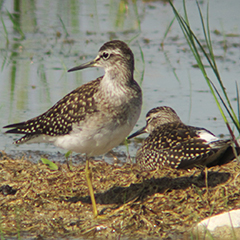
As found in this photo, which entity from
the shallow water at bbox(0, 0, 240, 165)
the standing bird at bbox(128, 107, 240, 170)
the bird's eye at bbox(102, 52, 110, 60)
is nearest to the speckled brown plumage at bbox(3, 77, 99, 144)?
the bird's eye at bbox(102, 52, 110, 60)

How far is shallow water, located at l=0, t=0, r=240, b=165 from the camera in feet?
29.1

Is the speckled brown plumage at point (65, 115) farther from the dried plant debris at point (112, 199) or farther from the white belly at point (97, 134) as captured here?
the dried plant debris at point (112, 199)

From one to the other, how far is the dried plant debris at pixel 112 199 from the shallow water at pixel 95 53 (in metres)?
1.02

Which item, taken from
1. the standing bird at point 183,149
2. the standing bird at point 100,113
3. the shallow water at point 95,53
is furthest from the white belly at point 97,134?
the shallow water at point 95,53

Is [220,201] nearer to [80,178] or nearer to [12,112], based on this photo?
[80,178]

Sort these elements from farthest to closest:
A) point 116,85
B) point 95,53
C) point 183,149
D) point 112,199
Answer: point 95,53 < point 183,149 < point 112,199 < point 116,85

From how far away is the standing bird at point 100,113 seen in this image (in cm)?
582

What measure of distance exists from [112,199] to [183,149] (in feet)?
3.27

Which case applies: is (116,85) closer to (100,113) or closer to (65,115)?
(100,113)

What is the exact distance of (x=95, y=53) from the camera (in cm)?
1128

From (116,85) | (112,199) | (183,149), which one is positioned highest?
(116,85)

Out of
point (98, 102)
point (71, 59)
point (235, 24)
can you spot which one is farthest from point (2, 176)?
point (235, 24)

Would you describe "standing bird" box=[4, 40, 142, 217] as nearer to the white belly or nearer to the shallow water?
the white belly

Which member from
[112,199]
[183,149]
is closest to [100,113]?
[112,199]
